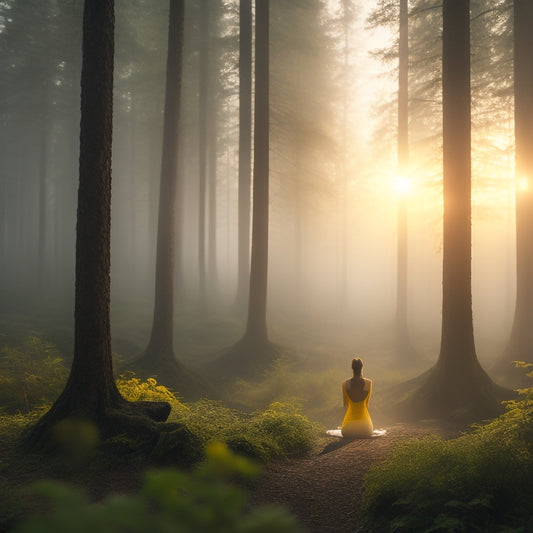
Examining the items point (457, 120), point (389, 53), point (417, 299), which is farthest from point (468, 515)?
point (417, 299)

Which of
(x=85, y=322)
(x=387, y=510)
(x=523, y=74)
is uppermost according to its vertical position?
(x=523, y=74)

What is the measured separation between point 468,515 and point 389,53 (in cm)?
2034

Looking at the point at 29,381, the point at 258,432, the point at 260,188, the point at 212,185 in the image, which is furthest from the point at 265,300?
the point at 212,185

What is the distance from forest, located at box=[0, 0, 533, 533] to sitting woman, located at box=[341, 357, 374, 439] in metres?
0.04

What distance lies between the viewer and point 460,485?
4.68 metres

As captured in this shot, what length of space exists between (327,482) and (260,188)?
11.7 meters

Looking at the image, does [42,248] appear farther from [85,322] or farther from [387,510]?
[387,510]

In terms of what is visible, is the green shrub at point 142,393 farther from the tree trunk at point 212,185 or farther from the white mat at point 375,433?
the tree trunk at point 212,185

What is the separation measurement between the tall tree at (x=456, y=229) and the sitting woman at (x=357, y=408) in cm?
279

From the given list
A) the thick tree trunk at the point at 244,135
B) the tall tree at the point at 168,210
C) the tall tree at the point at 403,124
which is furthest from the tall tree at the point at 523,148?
the thick tree trunk at the point at 244,135

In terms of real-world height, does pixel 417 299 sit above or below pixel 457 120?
below

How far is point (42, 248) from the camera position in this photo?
99.5ft

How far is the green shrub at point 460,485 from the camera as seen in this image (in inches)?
168

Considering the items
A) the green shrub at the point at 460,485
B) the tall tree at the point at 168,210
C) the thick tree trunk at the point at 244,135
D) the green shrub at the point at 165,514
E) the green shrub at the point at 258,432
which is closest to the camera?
the green shrub at the point at 165,514
